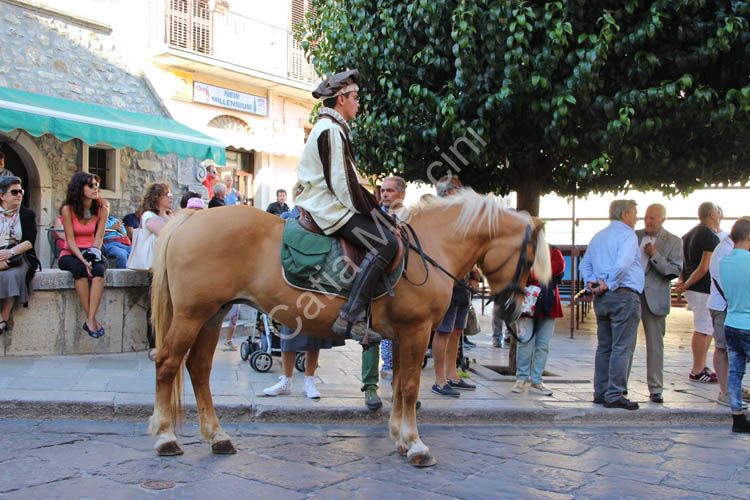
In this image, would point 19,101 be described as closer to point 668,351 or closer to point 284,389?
point 284,389

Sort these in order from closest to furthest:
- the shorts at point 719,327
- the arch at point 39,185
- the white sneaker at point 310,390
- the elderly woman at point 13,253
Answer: the white sneaker at point 310,390
the shorts at point 719,327
the elderly woman at point 13,253
the arch at point 39,185

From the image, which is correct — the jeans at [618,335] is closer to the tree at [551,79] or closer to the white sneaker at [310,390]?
the tree at [551,79]

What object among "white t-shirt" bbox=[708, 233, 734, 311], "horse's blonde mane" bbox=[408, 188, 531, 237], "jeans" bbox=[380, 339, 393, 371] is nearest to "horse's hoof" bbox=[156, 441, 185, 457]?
"horse's blonde mane" bbox=[408, 188, 531, 237]

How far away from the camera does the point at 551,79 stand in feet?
23.1

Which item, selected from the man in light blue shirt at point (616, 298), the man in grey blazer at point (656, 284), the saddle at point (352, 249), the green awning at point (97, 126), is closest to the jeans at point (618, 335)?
the man in light blue shirt at point (616, 298)

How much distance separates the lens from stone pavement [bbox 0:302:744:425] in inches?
206

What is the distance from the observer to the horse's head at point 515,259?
479cm

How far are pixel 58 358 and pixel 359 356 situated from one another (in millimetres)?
3580

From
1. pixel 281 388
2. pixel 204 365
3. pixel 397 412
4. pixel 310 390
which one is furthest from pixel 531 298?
pixel 204 365

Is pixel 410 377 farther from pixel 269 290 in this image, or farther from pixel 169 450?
pixel 169 450

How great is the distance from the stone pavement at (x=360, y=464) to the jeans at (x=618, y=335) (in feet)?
2.15

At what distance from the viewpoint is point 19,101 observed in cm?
1032

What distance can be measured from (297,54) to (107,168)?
27.4ft

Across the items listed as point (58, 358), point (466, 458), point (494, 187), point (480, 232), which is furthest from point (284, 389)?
point (494, 187)
